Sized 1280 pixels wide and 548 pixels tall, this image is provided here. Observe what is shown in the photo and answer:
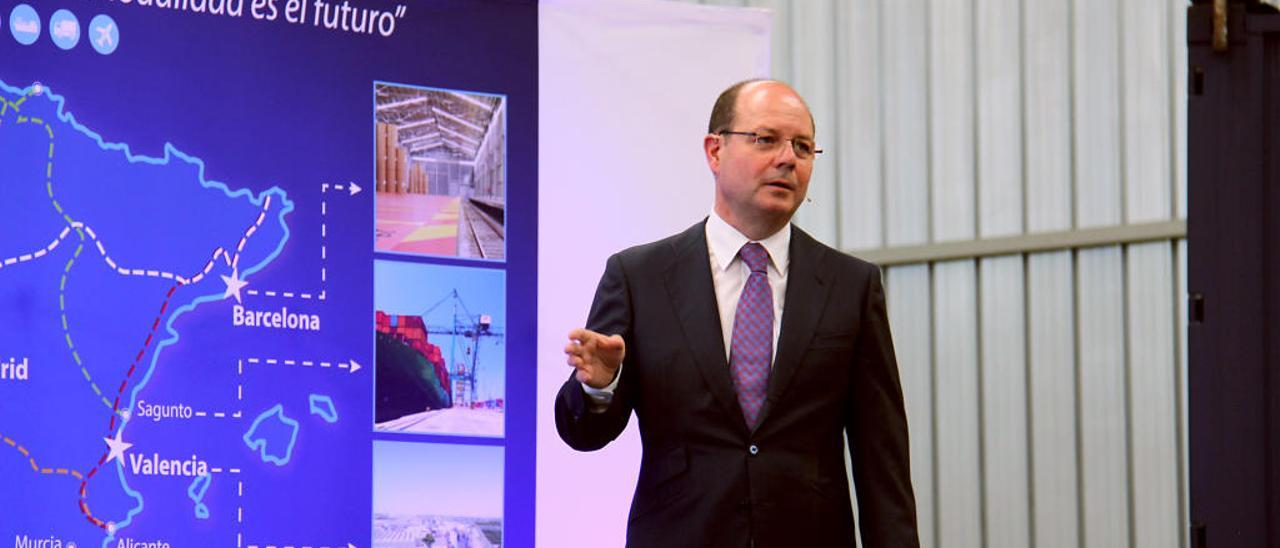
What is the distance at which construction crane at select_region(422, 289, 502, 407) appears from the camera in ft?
14.1

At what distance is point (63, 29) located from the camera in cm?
405

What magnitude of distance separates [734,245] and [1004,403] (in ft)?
8.49

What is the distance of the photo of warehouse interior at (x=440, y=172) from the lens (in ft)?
14.1

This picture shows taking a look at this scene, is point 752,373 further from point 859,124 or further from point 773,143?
point 859,124

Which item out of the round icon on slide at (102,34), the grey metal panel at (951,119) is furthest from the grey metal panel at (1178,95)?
the round icon on slide at (102,34)

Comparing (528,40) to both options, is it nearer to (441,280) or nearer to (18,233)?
(441,280)

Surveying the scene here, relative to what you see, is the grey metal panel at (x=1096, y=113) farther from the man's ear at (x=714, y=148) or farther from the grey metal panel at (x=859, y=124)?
the man's ear at (x=714, y=148)

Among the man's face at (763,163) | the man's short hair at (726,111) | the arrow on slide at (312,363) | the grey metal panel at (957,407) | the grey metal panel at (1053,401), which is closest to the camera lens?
the man's face at (763,163)

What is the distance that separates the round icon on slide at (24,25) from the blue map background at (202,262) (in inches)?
0.9

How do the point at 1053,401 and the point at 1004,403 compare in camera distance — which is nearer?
the point at 1053,401

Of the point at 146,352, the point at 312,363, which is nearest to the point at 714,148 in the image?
the point at 312,363

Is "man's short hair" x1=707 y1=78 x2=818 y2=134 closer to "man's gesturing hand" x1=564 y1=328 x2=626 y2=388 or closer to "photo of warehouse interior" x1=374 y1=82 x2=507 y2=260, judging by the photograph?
"man's gesturing hand" x1=564 y1=328 x2=626 y2=388

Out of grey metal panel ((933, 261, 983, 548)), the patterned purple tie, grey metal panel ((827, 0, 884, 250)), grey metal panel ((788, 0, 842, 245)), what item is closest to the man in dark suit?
the patterned purple tie

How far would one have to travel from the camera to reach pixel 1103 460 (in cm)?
528
